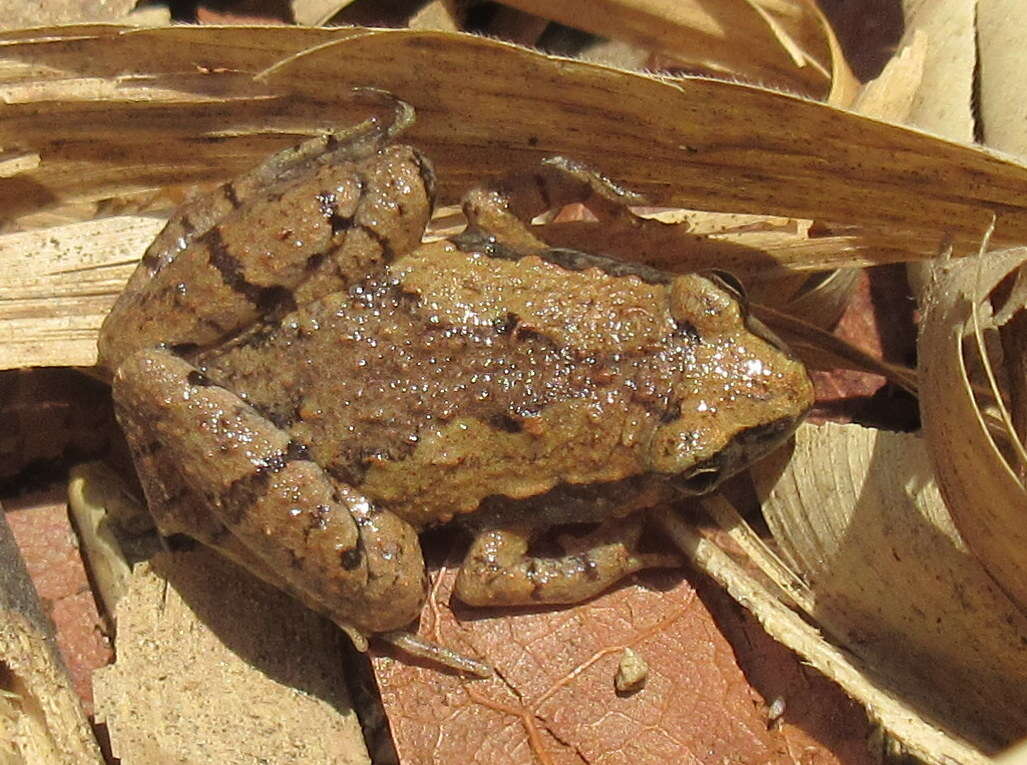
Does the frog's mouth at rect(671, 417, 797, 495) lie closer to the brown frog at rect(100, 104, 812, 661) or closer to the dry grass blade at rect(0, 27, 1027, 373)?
the brown frog at rect(100, 104, 812, 661)

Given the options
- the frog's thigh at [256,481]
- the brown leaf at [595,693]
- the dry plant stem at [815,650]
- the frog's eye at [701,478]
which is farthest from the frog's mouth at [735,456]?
the frog's thigh at [256,481]

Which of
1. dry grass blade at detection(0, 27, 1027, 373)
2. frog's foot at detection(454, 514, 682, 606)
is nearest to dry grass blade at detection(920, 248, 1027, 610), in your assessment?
dry grass blade at detection(0, 27, 1027, 373)

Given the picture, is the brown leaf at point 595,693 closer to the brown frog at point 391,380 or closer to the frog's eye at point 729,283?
the brown frog at point 391,380

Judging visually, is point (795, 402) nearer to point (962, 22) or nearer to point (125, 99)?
point (962, 22)

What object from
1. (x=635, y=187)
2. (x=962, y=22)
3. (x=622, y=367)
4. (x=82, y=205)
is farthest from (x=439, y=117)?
(x=962, y=22)

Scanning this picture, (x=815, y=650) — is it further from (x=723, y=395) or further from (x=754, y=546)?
(x=723, y=395)

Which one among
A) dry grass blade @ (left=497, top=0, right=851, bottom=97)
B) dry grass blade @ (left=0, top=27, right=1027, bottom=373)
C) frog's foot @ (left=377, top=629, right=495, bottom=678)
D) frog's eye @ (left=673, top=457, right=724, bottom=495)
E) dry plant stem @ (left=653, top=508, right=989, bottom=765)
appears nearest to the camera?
dry plant stem @ (left=653, top=508, right=989, bottom=765)

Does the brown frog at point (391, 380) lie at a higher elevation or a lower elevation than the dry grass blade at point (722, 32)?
lower
